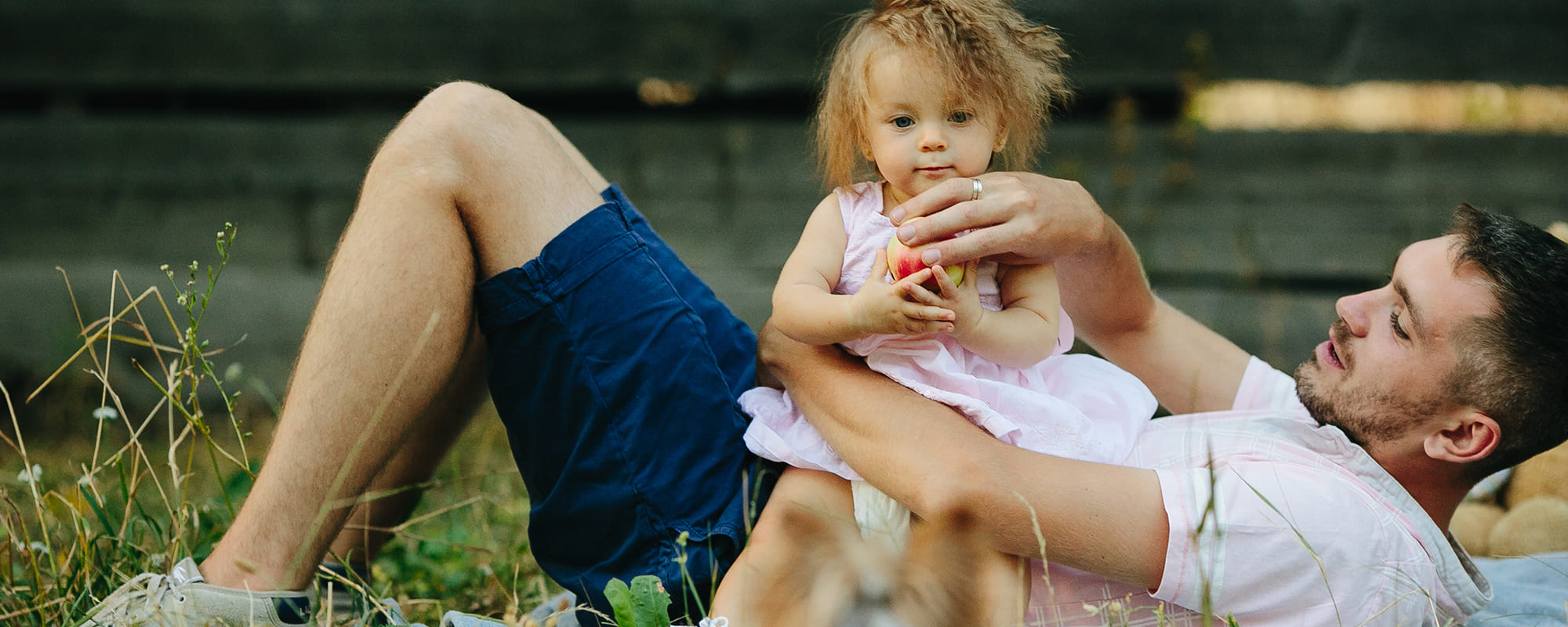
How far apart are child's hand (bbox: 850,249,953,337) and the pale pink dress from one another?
0.07 metres

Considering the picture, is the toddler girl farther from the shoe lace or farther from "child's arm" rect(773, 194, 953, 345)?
the shoe lace

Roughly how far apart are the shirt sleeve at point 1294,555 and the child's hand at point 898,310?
392 millimetres

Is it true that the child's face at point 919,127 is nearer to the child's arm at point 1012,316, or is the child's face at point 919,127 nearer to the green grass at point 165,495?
the child's arm at point 1012,316

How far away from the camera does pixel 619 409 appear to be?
1.74m

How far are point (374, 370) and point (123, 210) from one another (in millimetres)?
2821

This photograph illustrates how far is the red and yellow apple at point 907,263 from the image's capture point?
1.44 metres

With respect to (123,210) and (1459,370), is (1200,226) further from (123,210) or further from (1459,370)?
(123,210)

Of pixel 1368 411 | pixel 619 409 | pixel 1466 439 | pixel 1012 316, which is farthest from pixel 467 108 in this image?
pixel 1466 439

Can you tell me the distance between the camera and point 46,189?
3.87 meters

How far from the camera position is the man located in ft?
4.87

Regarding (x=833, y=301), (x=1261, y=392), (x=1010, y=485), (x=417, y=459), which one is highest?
(x=833, y=301)

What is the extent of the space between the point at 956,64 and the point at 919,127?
0.30ft

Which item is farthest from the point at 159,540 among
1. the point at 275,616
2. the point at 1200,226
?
the point at 1200,226

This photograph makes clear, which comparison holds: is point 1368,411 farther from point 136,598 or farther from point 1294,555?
point 136,598
